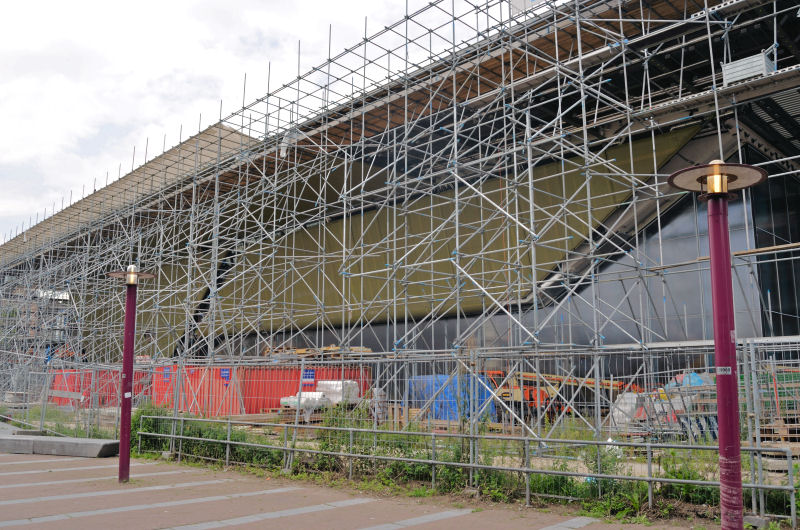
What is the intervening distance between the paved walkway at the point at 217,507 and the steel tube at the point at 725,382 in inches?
93.4

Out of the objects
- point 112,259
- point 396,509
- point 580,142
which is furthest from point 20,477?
point 112,259

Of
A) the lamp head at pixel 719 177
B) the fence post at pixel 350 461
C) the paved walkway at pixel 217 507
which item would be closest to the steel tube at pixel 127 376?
the paved walkway at pixel 217 507

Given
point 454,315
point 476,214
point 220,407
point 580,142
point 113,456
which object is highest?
point 580,142

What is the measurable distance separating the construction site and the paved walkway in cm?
79

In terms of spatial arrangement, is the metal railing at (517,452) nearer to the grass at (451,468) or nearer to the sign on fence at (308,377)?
the grass at (451,468)

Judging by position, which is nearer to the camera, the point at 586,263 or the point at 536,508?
the point at 536,508

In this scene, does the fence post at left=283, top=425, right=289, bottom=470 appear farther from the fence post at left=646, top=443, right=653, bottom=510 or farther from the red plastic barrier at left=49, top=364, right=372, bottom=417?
the fence post at left=646, top=443, right=653, bottom=510

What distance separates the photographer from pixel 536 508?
8.57m

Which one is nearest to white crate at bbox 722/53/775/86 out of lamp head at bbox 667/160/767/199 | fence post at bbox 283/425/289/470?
lamp head at bbox 667/160/767/199

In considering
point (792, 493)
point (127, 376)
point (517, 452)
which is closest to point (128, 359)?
point (127, 376)

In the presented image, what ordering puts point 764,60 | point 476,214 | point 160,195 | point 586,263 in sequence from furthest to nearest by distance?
point 160,195
point 476,214
point 586,263
point 764,60

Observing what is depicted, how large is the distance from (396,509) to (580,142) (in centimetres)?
1337

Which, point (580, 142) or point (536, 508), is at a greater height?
point (580, 142)

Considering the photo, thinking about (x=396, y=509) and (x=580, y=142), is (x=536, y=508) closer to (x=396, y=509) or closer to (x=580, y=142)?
(x=396, y=509)
